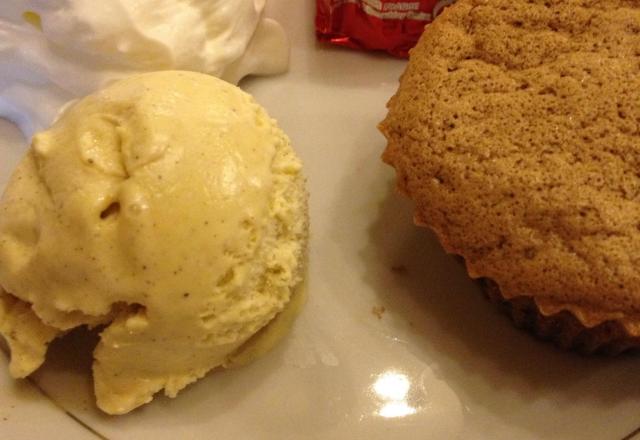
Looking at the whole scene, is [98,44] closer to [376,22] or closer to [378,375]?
[376,22]

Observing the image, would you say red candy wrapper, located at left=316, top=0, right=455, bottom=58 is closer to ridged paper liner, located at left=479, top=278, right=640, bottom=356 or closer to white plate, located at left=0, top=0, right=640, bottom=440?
white plate, located at left=0, top=0, right=640, bottom=440

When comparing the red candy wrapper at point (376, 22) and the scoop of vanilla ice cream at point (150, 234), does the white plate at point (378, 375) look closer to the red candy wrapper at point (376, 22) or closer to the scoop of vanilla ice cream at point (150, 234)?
the scoop of vanilla ice cream at point (150, 234)

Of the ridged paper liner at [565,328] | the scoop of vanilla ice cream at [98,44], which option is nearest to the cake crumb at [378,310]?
the ridged paper liner at [565,328]

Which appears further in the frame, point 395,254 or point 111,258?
point 395,254

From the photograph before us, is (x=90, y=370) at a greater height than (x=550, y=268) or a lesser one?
lesser

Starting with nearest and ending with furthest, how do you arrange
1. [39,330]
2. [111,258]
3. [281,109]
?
[111,258], [39,330], [281,109]

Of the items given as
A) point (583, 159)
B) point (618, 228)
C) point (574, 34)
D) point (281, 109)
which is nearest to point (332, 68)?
point (281, 109)

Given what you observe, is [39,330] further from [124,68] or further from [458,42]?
[458,42]
